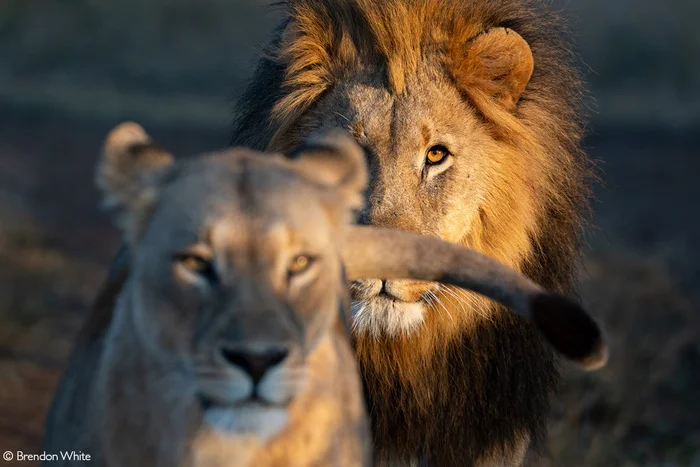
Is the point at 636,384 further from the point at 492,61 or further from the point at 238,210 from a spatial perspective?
the point at 238,210

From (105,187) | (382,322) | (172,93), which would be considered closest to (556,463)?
(382,322)

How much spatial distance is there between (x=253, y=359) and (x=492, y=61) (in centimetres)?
228

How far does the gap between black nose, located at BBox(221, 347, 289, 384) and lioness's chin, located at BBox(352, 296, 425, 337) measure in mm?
1671

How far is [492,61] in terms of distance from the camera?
3900 mm

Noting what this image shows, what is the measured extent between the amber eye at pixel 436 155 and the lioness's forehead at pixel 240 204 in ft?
5.75

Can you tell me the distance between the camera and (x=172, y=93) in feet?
52.7

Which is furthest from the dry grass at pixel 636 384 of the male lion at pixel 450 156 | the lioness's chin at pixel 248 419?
the lioness's chin at pixel 248 419

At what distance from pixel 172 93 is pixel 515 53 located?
12539 millimetres

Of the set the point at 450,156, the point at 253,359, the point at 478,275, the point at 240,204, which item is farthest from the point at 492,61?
the point at 253,359

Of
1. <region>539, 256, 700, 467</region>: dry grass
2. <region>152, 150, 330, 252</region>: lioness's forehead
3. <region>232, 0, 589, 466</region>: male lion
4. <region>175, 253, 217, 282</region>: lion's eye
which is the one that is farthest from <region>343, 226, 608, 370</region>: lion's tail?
<region>539, 256, 700, 467</region>: dry grass

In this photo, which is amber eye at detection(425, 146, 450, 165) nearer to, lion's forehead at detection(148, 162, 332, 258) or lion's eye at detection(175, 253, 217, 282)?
lion's forehead at detection(148, 162, 332, 258)

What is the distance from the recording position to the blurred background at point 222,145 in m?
6.48

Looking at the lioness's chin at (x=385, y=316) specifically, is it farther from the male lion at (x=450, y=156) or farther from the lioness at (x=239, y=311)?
the lioness at (x=239, y=311)

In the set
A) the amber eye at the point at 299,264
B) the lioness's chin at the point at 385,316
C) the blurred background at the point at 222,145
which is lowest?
the blurred background at the point at 222,145
